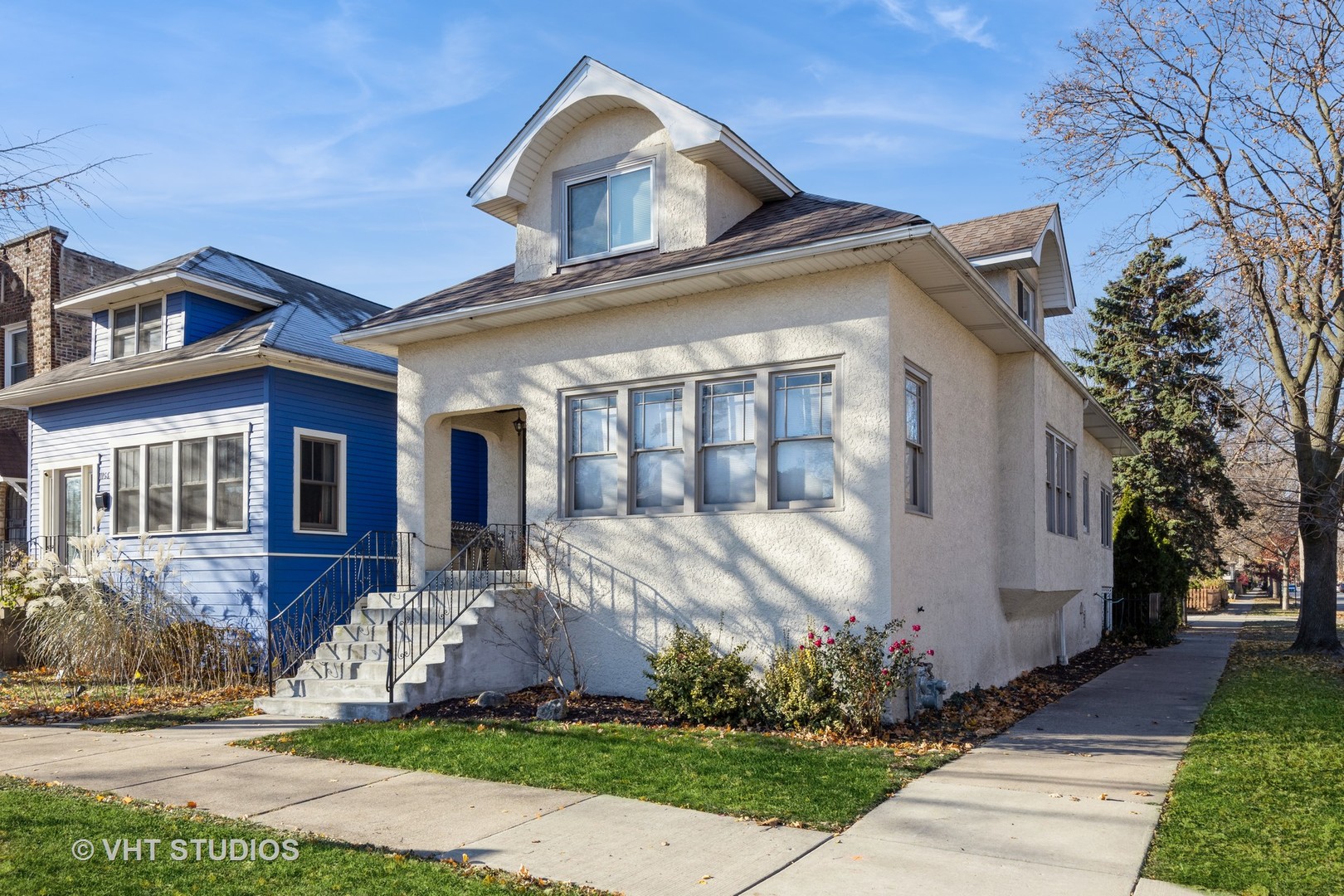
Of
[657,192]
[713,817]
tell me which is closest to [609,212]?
[657,192]

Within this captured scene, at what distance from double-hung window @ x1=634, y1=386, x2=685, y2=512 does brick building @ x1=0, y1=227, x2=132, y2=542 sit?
16.9 meters

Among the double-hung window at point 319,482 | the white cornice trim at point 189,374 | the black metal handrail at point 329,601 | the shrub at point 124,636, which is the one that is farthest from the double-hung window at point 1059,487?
the shrub at point 124,636

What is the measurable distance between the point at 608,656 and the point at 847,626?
309 cm

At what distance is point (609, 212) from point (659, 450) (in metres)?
3.28

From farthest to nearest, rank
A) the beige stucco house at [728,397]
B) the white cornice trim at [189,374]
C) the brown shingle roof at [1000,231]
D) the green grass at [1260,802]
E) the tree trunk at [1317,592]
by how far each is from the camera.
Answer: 1. the tree trunk at [1317,592]
2. the white cornice trim at [189,374]
3. the brown shingle roof at [1000,231]
4. the beige stucco house at [728,397]
5. the green grass at [1260,802]

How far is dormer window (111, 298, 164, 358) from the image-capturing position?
17891 mm

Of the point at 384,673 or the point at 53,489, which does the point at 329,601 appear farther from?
the point at 53,489

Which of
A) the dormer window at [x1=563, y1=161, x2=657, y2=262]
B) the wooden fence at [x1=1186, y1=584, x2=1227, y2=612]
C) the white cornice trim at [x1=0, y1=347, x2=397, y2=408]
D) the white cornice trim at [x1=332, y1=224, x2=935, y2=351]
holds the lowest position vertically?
the wooden fence at [x1=1186, y1=584, x2=1227, y2=612]

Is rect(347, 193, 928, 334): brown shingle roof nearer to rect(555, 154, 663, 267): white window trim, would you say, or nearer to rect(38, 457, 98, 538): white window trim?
rect(555, 154, 663, 267): white window trim

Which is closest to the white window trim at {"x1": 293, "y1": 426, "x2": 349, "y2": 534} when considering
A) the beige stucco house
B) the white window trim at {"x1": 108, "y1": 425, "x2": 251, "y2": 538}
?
the white window trim at {"x1": 108, "y1": 425, "x2": 251, "y2": 538}

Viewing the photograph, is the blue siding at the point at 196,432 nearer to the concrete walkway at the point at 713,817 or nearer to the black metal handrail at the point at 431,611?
the black metal handrail at the point at 431,611

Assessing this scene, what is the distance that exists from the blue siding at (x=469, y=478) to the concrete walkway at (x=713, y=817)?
8.28 m

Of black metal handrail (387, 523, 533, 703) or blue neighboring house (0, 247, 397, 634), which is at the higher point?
blue neighboring house (0, 247, 397, 634)

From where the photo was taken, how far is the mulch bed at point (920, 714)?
9.81 metres
